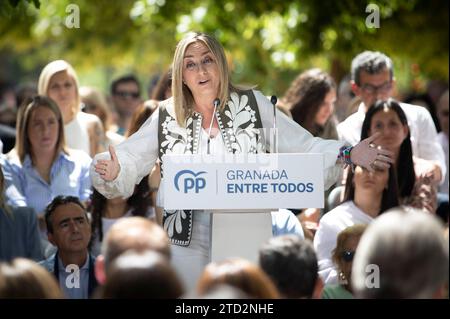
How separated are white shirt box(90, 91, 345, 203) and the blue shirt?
2.05 metres

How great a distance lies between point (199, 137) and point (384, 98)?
261 cm

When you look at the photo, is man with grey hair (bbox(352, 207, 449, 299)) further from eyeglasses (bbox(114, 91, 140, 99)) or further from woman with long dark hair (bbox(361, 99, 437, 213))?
eyeglasses (bbox(114, 91, 140, 99))

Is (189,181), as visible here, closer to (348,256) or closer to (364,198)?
(348,256)

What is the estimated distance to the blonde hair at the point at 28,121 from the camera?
906 cm

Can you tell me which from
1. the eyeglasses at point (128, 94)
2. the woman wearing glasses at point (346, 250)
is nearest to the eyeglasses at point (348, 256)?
the woman wearing glasses at point (346, 250)

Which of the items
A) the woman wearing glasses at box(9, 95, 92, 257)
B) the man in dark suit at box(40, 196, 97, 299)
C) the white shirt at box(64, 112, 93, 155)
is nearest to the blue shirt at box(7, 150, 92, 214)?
the woman wearing glasses at box(9, 95, 92, 257)

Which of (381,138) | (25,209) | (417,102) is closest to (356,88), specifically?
(381,138)

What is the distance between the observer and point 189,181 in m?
6.38

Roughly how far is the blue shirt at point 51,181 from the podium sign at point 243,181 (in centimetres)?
272

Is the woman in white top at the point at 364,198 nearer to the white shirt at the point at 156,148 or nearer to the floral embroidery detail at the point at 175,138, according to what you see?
the white shirt at the point at 156,148

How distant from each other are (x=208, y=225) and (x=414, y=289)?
7.17 ft

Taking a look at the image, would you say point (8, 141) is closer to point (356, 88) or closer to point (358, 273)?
point (356, 88)

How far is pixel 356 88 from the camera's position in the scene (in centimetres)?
937

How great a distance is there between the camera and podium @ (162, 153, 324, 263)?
6383 mm
